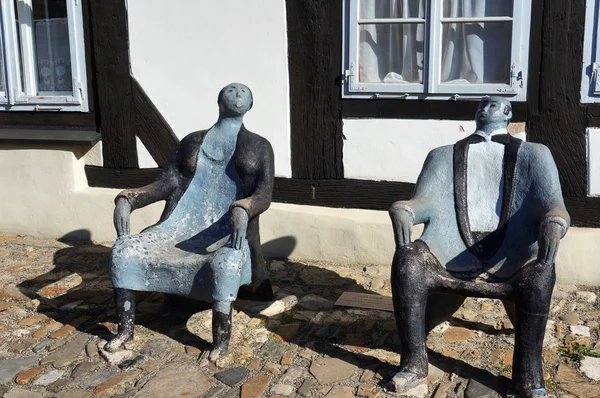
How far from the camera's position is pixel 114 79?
5641 mm

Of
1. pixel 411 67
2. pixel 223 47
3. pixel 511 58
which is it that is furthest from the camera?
pixel 223 47

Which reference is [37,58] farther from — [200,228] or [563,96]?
[563,96]

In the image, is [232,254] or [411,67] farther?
[411,67]

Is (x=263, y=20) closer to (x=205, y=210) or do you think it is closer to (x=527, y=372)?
(x=205, y=210)

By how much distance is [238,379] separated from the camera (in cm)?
340

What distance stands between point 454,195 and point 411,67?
162 centimetres

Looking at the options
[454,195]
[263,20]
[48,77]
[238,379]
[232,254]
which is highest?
[263,20]

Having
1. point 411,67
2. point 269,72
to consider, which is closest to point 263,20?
point 269,72

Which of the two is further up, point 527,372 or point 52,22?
point 52,22

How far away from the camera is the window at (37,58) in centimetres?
588

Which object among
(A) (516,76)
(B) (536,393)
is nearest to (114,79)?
Result: (A) (516,76)

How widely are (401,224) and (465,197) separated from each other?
47cm

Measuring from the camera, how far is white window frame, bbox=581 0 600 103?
4348 mm

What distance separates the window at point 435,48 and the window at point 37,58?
2.40 meters
